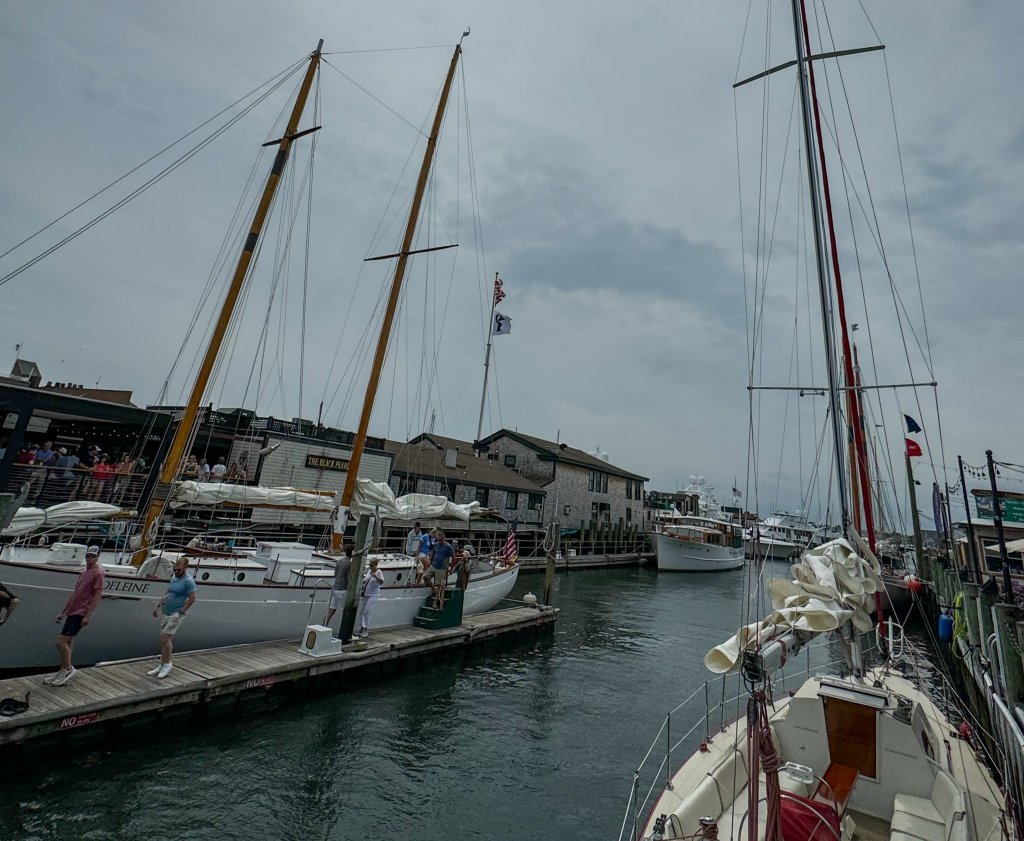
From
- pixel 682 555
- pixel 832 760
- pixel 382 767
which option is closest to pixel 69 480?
pixel 382 767

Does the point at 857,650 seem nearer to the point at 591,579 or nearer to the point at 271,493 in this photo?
the point at 271,493

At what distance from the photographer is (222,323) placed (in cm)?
1373

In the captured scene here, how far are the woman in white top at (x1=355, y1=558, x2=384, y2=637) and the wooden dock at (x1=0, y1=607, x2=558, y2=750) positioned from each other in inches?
14.1

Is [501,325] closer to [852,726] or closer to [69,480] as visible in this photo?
[69,480]

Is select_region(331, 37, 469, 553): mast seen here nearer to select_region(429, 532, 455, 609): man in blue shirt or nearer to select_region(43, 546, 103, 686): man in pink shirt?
select_region(429, 532, 455, 609): man in blue shirt

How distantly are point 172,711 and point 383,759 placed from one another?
3662mm

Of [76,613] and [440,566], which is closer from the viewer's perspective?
[76,613]

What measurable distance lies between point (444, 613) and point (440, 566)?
1314 millimetres

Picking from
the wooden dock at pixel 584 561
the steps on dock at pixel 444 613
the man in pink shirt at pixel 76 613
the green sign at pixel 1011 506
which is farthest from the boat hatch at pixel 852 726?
the green sign at pixel 1011 506

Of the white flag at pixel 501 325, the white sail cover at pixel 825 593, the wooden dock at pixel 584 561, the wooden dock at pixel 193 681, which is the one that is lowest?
the wooden dock at pixel 193 681

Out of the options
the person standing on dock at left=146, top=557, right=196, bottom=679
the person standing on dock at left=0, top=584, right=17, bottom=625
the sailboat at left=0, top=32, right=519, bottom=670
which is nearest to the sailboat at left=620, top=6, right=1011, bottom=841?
the person standing on dock at left=146, top=557, right=196, bottom=679

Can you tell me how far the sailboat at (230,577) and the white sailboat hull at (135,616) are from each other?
18 millimetres

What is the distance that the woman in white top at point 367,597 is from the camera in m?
12.9

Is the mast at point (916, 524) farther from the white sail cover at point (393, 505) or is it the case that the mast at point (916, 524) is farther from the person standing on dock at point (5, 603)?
the person standing on dock at point (5, 603)
